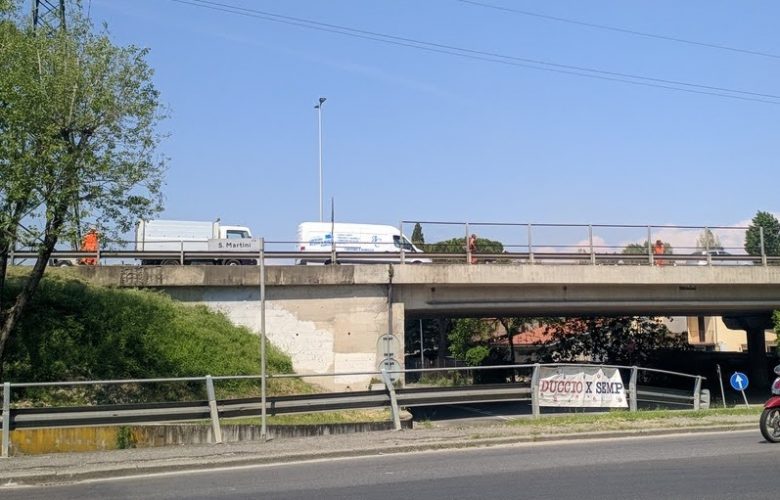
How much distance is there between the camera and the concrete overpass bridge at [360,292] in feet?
82.9

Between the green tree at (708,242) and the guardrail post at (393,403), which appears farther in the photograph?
the green tree at (708,242)

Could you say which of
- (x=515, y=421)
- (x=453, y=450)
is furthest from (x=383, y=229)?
(x=453, y=450)

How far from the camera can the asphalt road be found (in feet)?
30.1

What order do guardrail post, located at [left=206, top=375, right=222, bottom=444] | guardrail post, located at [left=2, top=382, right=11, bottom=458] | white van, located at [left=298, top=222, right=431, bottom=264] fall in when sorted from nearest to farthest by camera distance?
guardrail post, located at [left=2, top=382, right=11, bottom=458] → guardrail post, located at [left=206, top=375, right=222, bottom=444] → white van, located at [left=298, top=222, right=431, bottom=264]

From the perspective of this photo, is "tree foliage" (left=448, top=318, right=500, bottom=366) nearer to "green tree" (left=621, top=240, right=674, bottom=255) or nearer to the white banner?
"green tree" (left=621, top=240, right=674, bottom=255)

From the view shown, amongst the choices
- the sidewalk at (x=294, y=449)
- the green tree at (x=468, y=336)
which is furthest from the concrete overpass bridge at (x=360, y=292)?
the green tree at (x=468, y=336)

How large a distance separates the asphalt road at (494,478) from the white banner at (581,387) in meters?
4.64

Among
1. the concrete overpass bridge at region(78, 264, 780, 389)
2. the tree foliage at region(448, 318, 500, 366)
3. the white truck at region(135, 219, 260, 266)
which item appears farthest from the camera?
the tree foliage at region(448, 318, 500, 366)

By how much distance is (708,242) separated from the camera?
100 feet

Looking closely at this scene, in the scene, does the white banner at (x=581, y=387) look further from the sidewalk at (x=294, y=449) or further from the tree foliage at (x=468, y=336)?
the tree foliage at (x=468, y=336)

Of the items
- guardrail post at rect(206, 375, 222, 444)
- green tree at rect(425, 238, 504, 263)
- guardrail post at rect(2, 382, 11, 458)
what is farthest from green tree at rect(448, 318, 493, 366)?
guardrail post at rect(2, 382, 11, 458)

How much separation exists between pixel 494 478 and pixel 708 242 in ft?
76.4

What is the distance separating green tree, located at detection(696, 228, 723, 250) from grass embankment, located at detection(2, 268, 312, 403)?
16207 mm

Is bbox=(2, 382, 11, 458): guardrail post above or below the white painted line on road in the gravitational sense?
above
